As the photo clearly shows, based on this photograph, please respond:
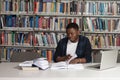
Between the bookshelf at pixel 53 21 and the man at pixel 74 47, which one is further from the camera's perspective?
the bookshelf at pixel 53 21

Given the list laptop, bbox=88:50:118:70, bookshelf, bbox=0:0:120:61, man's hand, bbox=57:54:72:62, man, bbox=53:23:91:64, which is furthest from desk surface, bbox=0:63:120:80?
bookshelf, bbox=0:0:120:61

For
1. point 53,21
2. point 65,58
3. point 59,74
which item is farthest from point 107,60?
point 53,21

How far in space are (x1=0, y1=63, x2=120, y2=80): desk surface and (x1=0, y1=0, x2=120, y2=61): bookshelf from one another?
2.18 meters

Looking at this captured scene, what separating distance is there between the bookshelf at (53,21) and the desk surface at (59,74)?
218cm

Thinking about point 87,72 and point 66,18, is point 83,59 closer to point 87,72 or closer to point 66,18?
point 87,72

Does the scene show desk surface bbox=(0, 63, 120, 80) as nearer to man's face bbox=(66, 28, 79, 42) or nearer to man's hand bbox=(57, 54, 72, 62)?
man's hand bbox=(57, 54, 72, 62)

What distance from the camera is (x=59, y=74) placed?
2.72 metres

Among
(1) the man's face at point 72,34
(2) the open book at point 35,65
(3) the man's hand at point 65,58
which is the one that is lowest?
(3) the man's hand at point 65,58

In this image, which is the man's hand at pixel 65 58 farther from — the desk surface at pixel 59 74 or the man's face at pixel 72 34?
the desk surface at pixel 59 74

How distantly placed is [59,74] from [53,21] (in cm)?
254

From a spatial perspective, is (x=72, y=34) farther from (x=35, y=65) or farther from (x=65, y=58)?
(x=35, y=65)

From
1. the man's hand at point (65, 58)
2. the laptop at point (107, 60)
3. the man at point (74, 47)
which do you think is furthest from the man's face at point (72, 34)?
the laptop at point (107, 60)

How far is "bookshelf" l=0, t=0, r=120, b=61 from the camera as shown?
511cm

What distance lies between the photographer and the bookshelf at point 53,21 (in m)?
5.11
